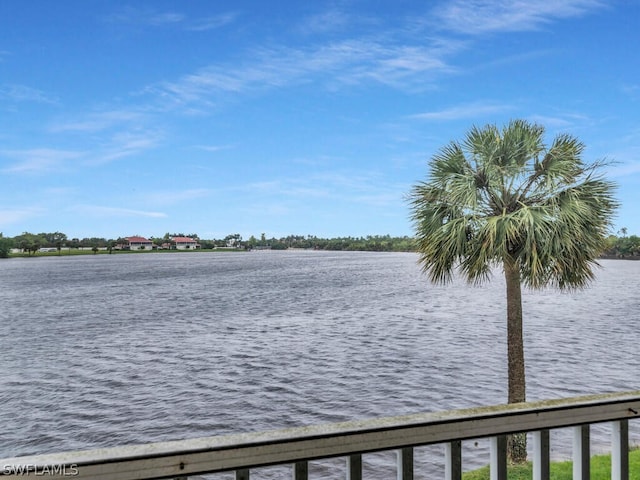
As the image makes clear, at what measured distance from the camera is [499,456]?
4.93ft

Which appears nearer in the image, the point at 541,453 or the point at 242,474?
the point at 242,474

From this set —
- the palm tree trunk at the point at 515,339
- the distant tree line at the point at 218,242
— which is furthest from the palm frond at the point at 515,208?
the distant tree line at the point at 218,242

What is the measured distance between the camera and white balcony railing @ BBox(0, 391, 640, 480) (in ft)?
3.83

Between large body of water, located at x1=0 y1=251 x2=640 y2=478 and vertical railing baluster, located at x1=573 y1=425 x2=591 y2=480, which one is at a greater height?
vertical railing baluster, located at x1=573 y1=425 x2=591 y2=480

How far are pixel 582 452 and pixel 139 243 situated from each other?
167523 mm

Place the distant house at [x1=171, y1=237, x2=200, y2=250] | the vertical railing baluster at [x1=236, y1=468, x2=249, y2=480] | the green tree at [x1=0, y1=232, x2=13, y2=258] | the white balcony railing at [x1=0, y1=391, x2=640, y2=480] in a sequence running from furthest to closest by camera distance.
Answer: the distant house at [x1=171, y1=237, x2=200, y2=250]
the green tree at [x1=0, y1=232, x2=13, y2=258]
the vertical railing baluster at [x1=236, y1=468, x2=249, y2=480]
the white balcony railing at [x1=0, y1=391, x2=640, y2=480]

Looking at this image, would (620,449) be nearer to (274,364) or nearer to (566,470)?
(566,470)

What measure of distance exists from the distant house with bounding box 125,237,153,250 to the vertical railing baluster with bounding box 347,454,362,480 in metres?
166

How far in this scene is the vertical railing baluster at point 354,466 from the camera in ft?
4.45

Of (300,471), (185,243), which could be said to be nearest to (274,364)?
(300,471)

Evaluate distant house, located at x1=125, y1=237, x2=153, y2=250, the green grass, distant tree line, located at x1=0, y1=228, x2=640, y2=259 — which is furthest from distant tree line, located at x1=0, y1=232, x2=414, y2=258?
the green grass

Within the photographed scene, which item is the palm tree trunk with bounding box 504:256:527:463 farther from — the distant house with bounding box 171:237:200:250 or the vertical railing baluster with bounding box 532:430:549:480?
the distant house with bounding box 171:237:200:250

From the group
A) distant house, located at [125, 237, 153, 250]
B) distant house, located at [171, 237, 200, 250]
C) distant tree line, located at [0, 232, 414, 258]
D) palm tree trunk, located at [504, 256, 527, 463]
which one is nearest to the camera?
palm tree trunk, located at [504, 256, 527, 463]

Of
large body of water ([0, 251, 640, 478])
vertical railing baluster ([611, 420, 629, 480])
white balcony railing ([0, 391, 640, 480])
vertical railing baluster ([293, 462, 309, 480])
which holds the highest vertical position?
white balcony railing ([0, 391, 640, 480])
